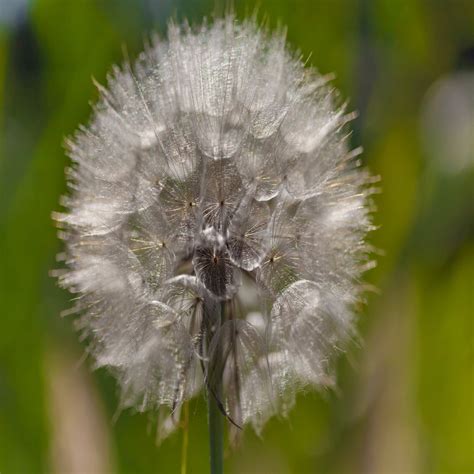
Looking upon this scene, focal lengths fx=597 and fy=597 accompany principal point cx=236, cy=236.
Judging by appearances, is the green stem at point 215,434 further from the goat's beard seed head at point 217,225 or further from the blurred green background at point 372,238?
the blurred green background at point 372,238

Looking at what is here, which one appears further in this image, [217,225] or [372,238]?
[372,238]

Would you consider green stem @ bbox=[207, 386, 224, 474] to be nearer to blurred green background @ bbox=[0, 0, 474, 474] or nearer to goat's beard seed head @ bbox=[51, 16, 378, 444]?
goat's beard seed head @ bbox=[51, 16, 378, 444]

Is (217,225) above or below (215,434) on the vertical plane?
above

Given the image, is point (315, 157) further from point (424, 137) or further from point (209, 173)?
point (424, 137)

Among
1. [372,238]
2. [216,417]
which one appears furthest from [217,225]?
[372,238]

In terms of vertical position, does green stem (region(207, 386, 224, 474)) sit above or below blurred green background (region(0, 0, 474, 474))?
below

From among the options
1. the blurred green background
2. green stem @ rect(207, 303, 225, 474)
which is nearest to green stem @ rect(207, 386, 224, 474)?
green stem @ rect(207, 303, 225, 474)

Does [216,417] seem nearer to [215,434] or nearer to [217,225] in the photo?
[215,434]

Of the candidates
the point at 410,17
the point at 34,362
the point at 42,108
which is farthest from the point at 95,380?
the point at 410,17
